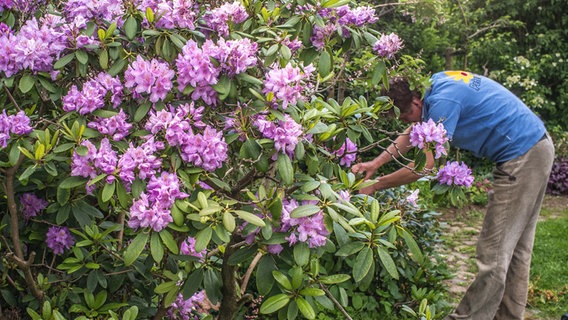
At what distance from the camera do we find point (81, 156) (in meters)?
1.91

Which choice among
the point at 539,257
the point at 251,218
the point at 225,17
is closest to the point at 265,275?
Result: the point at 251,218

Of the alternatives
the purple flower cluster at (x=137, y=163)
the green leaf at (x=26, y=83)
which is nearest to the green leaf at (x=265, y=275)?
the purple flower cluster at (x=137, y=163)

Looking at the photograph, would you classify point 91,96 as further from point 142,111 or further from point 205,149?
point 205,149

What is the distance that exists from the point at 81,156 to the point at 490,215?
2765 mm

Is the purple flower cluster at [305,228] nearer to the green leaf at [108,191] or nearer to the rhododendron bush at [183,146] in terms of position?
the rhododendron bush at [183,146]

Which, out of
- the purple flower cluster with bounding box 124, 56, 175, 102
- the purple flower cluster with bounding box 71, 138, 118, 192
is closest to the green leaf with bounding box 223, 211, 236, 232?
the purple flower cluster with bounding box 71, 138, 118, 192

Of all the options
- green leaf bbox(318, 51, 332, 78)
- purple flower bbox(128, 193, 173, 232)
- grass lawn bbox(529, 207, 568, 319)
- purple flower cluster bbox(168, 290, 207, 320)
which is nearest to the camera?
purple flower bbox(128, 193, 173, 232)

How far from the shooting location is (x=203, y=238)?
1865 mm

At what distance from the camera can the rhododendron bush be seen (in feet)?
6.35

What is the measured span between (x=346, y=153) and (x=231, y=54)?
777 mm

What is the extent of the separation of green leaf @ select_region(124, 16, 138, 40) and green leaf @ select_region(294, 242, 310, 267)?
92 centimetres

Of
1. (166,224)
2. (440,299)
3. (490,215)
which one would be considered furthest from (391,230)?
(440,299)

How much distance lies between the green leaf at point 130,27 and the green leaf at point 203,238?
75cm

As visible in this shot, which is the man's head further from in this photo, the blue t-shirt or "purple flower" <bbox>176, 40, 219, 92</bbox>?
"purple flower" <bbox>176, 40, 219, 92</bbox>
